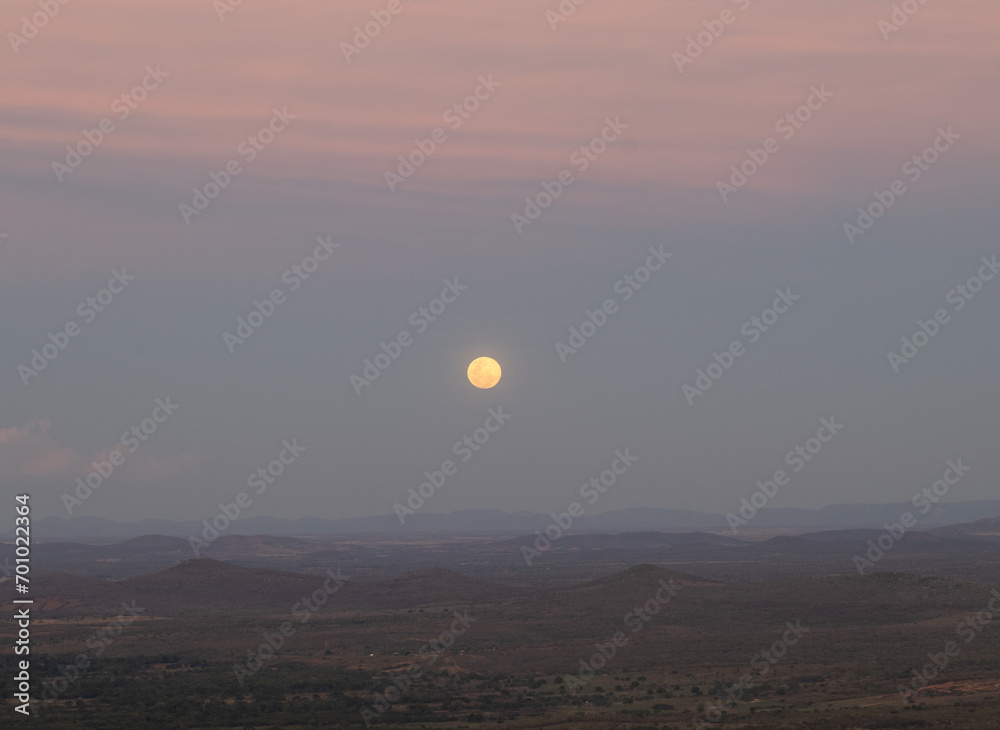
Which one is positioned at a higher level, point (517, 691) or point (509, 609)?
point (509, 609)

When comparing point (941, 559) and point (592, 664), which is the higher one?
point (941, 559)

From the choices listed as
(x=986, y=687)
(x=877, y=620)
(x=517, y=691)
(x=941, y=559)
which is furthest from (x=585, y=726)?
(x=941, y=559)

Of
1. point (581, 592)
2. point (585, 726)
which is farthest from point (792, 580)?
point (585, 726)

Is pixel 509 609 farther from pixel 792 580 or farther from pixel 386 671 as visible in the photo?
pixel 386 671

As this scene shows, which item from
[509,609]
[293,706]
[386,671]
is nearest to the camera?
[293,706]

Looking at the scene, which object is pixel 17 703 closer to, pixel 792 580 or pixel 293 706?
pixel 293 706

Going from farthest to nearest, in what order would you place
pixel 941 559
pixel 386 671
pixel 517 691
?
pixel 941 559
pixel 386 671
pixel 517 691

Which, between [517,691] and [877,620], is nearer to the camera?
[517,691]

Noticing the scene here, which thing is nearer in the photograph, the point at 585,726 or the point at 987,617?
the point at 585,726

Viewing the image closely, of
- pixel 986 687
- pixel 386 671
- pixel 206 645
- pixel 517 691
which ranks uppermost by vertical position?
pixel 206 645
